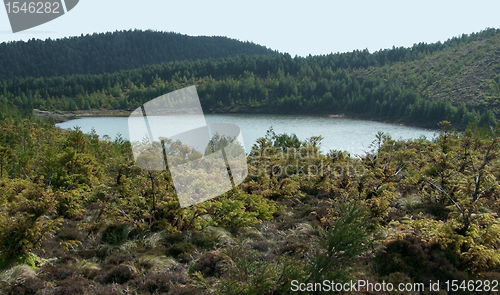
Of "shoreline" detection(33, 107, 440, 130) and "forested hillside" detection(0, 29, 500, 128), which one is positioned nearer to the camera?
"forested hillside" detection(0, 29, 500, 128)

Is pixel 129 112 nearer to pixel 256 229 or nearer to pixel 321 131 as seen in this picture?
pixel 321 131

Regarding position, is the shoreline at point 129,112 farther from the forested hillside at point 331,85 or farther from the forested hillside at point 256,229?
the forested hillside at point 256,229

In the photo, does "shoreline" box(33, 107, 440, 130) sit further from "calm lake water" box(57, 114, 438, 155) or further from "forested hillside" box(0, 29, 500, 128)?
"calm lake water" box(57, 114, 438, 155)

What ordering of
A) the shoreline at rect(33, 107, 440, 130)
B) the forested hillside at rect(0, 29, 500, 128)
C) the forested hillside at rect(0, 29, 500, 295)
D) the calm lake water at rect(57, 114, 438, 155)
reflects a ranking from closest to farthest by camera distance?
the forested hillside at rect(0, 29, 500, 295) → the calm lake water at rect(57, 114, 438, 155) → the forested hillside at rect(0, 29, 500, 128) → the shoreline at rect(33, 107, 440, 130)

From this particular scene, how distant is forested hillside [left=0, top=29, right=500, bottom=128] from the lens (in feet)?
279

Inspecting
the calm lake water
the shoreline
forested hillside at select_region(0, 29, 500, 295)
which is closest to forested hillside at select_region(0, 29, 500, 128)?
the shoreline

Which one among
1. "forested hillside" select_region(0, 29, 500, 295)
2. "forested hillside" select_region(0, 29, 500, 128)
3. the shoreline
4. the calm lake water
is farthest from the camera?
the shoreline

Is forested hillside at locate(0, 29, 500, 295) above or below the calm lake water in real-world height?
above

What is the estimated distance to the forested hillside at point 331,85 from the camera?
A: 279ft

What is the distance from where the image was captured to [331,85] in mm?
108875

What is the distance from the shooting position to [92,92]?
13212cm

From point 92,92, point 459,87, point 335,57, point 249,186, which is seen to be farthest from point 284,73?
point 249,186

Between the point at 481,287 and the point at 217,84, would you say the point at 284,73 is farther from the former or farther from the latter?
the point at 481,287

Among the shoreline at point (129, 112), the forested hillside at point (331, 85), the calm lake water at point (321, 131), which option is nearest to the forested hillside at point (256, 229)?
the calm lake water at point (321, 131)
